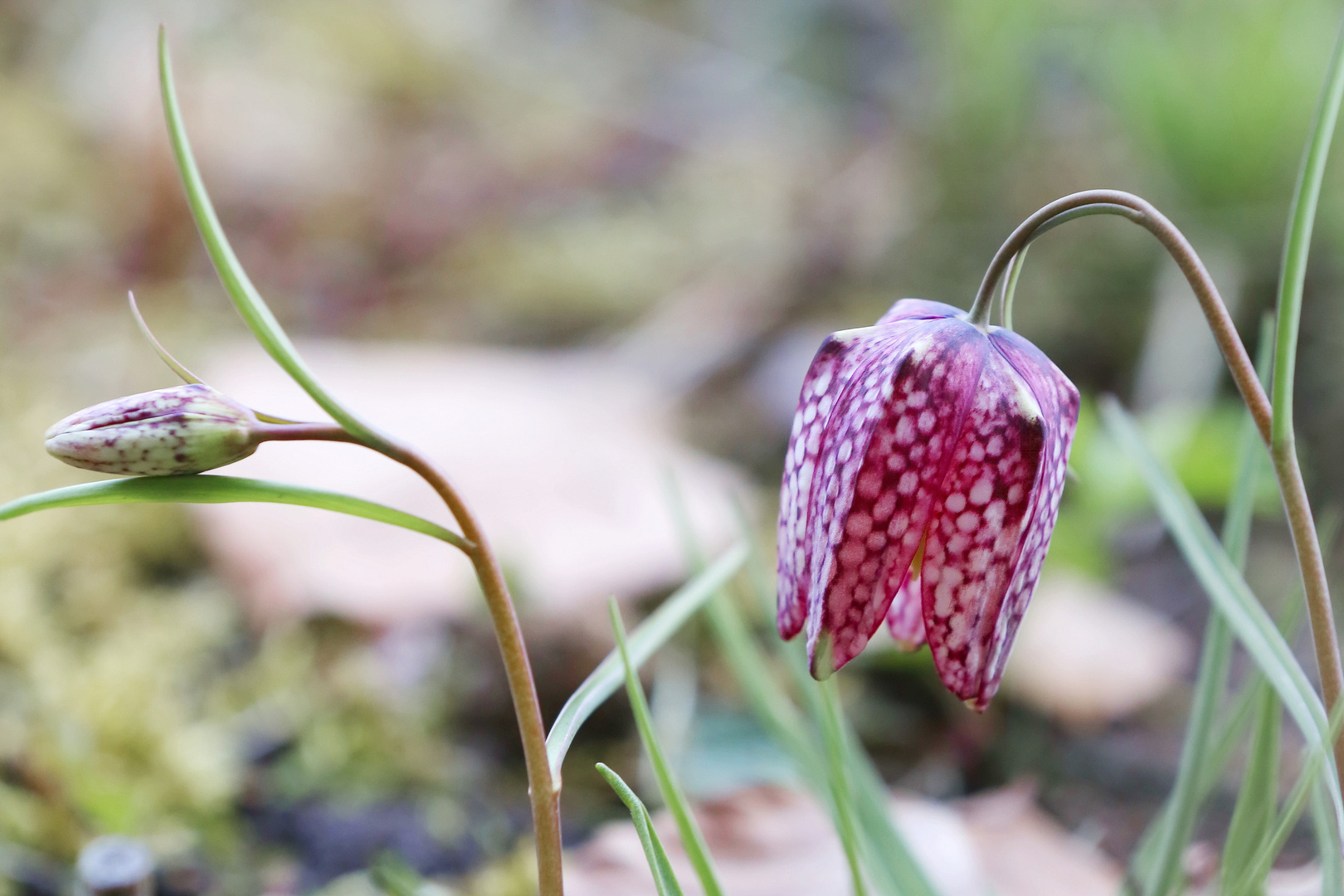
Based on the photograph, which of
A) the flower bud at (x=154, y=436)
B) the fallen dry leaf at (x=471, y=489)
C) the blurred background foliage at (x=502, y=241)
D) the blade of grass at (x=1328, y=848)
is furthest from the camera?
the fallen dry leaf at (x=471, y=489)

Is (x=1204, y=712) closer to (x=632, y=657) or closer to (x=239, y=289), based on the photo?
(x=632, y=657)

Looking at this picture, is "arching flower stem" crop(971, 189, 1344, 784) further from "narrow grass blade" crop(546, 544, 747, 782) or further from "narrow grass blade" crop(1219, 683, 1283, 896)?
"narrow grass blade" crop(546, 544, 747, 782)

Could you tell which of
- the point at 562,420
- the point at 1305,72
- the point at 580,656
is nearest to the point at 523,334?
the point at 562,420

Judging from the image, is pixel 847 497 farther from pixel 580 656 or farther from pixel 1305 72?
pixel 1305 72

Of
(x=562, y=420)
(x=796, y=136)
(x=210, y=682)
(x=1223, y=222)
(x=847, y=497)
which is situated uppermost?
(x=796, y=136)

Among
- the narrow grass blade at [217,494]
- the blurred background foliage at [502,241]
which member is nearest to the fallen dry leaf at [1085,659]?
the blurred background foliage at [502,241]

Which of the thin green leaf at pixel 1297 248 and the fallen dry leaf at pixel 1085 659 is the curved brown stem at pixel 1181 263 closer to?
the thin green leaf at pixel 1297 248

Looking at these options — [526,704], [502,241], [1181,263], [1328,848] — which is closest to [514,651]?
[526,704]
